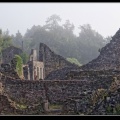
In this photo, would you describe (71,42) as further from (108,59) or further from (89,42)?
(108,59)

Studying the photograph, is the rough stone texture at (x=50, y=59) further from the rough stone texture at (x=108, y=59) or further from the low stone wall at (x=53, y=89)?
the low stone wall at (x=53, y=89)

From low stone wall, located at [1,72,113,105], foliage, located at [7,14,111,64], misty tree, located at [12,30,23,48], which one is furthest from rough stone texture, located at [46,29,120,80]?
misty tree, located at [12,30,23,48]

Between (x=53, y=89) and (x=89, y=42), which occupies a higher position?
(x=89, y=42)

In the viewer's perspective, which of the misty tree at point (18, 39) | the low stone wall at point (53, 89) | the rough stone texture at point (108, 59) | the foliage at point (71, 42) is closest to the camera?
the low stone wall at point (53, 89)

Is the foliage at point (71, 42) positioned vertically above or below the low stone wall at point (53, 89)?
above

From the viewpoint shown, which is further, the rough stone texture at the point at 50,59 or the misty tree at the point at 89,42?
the misty tree at the point at 89,42

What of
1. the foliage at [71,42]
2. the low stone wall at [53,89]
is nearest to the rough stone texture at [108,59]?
the low stone wall at [53,89]

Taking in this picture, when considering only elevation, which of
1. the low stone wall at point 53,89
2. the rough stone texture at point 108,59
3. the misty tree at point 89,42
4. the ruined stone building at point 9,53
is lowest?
the low stone wall at point 53,89

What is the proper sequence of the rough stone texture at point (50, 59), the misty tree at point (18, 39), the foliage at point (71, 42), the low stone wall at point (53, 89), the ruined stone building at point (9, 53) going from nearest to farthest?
1. the low stone wall at point (53, 89)
2. the rough stone texture at point (50, 59)
3. the ruined stone building at point (9, 53)
4. the foliage at point (71, 42)
5. the misty tree at point (18, 39)

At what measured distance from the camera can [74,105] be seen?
1461 cm

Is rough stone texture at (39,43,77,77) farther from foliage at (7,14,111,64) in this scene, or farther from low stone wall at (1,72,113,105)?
foliage at (7,14,111,64)

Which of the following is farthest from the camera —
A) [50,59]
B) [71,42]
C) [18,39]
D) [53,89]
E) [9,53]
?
[18,39]

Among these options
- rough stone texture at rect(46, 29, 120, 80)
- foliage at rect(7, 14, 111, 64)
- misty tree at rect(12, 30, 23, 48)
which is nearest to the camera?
rough stone texture at rect(46, 29, 120, 80)

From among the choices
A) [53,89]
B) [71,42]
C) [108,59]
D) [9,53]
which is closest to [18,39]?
[71,42]
